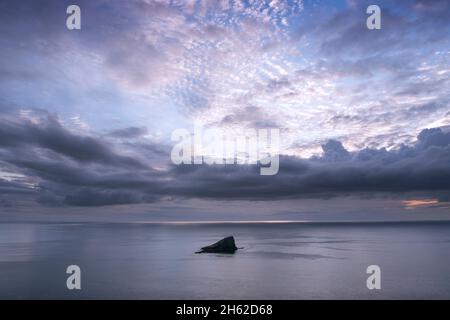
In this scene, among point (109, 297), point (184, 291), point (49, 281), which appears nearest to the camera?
point (109, 297)

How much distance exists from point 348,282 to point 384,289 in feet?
24.6

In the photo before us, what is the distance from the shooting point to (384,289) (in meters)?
55.9

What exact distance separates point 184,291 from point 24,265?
49112mm
